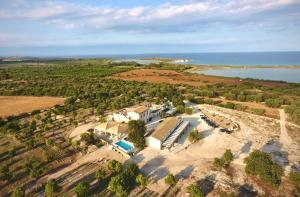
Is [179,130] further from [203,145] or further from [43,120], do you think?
[43,120]

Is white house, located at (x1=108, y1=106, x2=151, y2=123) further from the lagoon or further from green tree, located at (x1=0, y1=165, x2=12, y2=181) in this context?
the lagoon

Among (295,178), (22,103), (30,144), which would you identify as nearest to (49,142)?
(30,144)

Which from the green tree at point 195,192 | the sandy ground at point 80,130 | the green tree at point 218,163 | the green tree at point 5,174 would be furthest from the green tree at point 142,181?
the sandy ground at point 80,130

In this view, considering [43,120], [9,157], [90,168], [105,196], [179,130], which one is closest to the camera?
[105,196]

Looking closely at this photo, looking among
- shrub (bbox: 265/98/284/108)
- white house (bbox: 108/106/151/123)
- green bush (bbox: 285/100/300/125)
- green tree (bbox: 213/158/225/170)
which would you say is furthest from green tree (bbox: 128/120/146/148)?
shrub (bbox: 265/98/284/108)

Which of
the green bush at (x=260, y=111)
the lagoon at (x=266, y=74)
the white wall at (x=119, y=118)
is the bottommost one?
the lagoon at (x=266, y=74)

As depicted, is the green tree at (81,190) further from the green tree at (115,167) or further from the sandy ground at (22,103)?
the sandy ground at (22,103)

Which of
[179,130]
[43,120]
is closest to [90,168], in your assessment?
[179,130]
